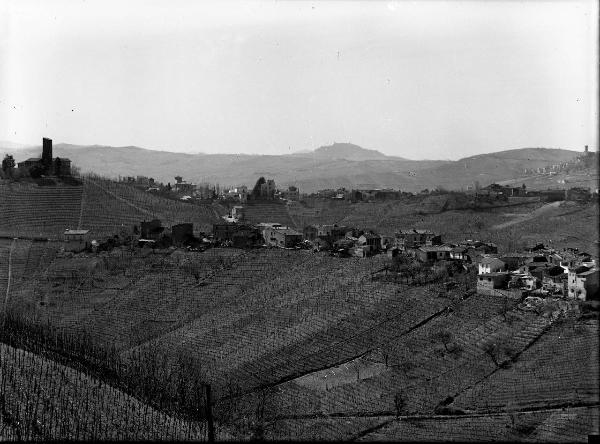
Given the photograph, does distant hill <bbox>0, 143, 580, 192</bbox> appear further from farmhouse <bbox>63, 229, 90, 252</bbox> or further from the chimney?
farmhouse <bbox>63, 229, 90, 252</bbox>

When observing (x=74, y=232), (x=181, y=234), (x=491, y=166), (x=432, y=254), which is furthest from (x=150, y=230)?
(x=491, y=166)

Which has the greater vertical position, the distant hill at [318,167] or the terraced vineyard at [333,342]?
the distant hill at [318,167]

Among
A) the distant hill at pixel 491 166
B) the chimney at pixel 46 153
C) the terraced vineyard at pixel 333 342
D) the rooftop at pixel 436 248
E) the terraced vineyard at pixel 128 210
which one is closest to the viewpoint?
the terraced vineyard at pixel 333 342

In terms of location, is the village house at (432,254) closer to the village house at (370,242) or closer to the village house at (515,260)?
the village house at (515,260)

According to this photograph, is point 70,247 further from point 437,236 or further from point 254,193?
point 254,193

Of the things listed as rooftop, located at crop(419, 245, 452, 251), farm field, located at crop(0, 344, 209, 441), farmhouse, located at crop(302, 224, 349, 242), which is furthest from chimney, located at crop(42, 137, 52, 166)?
farm field, located at crop(0, 344, 209, 441)

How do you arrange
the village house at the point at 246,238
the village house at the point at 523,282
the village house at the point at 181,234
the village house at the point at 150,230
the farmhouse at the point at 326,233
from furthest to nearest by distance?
the village house at the point at 150,230
the farmhouse at the point at 326,233
the village house at the point at 181,234
the village house at the point at 246,238
the village house at the point at 523,282

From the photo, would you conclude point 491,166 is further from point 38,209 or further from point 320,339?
point 320,339

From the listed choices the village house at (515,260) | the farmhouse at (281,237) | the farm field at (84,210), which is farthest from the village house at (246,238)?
the village house at (515,260)

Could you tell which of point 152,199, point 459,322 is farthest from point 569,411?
point 152,199
